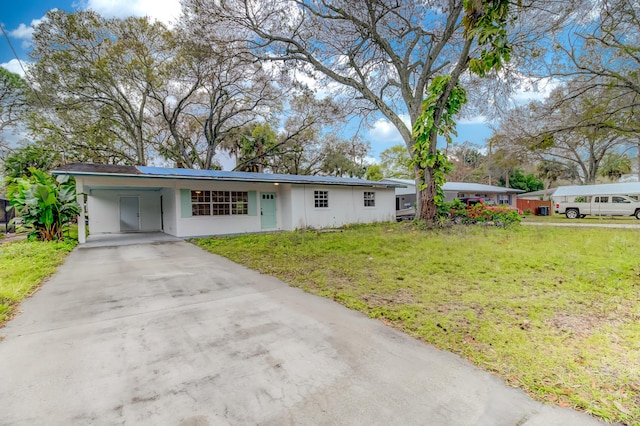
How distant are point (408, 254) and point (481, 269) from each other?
1.87 metres

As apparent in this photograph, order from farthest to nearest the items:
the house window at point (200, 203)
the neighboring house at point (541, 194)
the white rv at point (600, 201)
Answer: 1. the neighboring house at point (541, 194)
2. the white rv at point (600, 201)
3. the house window at point (200, 203)

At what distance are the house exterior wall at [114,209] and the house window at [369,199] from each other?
11.4 metres

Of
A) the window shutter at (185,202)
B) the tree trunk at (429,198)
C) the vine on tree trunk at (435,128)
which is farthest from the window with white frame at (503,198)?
the window shutter at (185,202)

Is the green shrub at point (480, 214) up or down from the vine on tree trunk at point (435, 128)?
down

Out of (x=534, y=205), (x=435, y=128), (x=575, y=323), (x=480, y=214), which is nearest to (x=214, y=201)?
(x=435, y=128)

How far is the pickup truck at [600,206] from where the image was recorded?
57.0ft

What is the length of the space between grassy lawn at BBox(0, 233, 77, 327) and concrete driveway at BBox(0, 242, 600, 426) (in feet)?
0.98

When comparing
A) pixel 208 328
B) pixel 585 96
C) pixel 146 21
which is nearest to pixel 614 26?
pixel 585 96

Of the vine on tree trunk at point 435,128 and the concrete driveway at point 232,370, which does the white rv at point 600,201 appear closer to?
the vine on tree trunk at point 435,128

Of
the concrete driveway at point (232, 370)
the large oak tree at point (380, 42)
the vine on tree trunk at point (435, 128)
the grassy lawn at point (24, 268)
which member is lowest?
the concrete driveway at point (232, 370)

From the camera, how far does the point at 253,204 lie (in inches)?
520

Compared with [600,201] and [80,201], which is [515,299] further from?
[600,201]

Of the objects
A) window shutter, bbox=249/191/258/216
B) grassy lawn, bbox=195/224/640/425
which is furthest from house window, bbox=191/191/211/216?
grassy lawn, bbox=195/224/640/425

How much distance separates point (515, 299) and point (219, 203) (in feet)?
36.4
